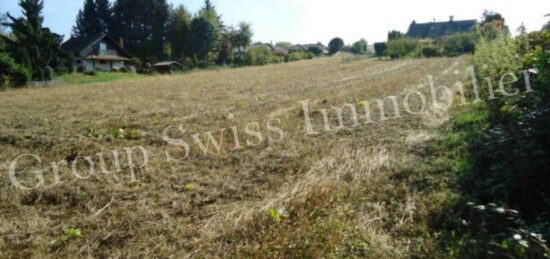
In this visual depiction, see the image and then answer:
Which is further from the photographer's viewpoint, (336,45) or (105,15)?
(336,45)

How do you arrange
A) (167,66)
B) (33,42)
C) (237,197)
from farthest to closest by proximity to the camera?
(167,66)
(33,42)
(237,197)

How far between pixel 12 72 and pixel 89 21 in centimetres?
4128

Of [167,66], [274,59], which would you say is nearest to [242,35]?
[274,59]

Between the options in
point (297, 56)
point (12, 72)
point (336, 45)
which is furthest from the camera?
point (336, 45)

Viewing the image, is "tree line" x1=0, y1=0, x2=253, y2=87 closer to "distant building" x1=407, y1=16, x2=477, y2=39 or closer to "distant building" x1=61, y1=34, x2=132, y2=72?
"distant building" x1=61, y1=34, x2=132, y2=72

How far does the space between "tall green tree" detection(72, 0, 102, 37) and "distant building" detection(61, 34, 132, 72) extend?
16699 mm

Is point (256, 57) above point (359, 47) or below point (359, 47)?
below

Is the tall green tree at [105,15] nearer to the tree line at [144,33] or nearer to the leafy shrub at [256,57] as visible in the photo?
the tree line at [144,33]

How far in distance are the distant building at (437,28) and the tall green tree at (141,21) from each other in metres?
54.6

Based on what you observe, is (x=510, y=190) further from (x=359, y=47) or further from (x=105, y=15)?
(x=359, y=47)

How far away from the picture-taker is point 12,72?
910 inches

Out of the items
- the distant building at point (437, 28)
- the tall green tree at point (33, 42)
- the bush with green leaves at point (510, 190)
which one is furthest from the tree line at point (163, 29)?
the bush with green leaves at point (510, 190)

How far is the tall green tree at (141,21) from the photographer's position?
58.0m

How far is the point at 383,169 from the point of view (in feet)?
16.3
